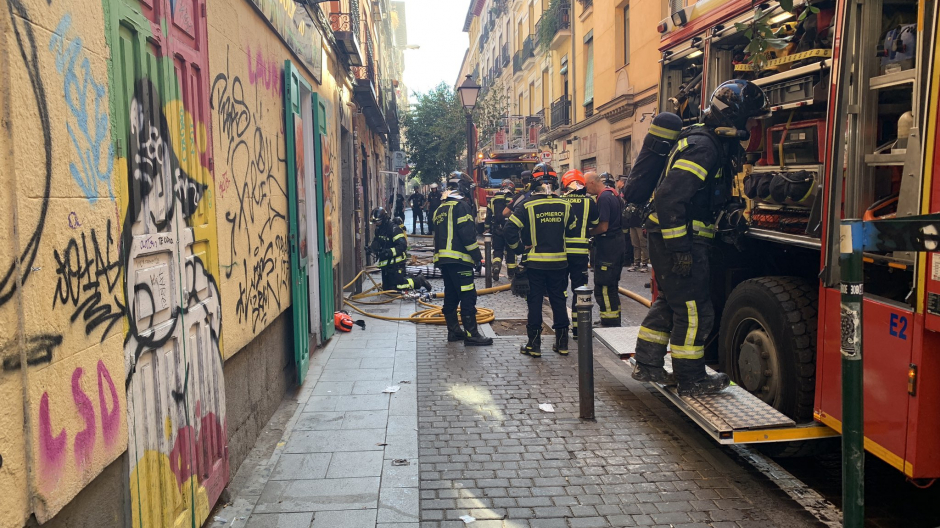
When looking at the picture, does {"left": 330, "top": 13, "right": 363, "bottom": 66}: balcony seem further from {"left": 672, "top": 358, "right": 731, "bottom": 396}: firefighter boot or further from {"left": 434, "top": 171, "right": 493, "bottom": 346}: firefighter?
{"left": 672, "top": 358, "right": 731, "bottom": 396}: firefighter boot

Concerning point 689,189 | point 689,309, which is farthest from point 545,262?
point 689,189

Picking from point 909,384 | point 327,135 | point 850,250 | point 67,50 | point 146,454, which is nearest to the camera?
A: point 850,250

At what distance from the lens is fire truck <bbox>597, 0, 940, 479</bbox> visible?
10.6 feet

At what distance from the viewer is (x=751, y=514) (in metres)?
3.90

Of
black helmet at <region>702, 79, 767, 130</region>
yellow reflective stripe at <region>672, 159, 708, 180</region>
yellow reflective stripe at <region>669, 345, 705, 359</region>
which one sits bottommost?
yellow reflective stripe at <region>669, 345, 705, 359</region>

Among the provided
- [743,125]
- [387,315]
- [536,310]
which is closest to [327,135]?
[387,315]

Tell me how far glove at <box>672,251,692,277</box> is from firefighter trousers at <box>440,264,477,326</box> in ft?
11.5

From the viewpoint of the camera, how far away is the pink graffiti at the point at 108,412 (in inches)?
99.0

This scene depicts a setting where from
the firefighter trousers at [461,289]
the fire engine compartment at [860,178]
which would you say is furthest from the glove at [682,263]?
the firefighter trousers at [461,289]

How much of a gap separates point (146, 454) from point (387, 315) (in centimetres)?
742

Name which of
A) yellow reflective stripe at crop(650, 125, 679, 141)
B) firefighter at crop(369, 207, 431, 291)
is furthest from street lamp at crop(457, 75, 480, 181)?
yellow reflective stripe at crop(650, 125, 679, 141)

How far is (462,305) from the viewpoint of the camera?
8516 mm

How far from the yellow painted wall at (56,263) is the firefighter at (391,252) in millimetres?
9157

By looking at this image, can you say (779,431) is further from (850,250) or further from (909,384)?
(850,250)
